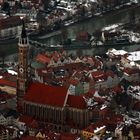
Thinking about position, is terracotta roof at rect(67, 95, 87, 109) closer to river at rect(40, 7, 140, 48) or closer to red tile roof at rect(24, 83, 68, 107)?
red tile roof at rect(24, 83, 68, 107)

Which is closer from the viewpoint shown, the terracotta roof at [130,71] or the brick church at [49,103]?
the brick church at [49,103]

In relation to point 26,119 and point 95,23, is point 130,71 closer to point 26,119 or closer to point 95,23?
point 26,119

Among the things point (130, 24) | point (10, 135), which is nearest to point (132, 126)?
point (10, 135)

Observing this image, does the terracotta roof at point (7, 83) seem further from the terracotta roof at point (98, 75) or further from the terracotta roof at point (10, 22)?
the terracotta roof at point (10, 22)

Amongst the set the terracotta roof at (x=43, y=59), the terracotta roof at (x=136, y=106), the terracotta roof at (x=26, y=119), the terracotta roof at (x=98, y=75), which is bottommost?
the terracotta roof at (x=26, y=119)

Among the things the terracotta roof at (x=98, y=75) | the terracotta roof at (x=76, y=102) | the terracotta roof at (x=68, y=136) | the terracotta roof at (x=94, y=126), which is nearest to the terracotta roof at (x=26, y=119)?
the terracotta roof at (x=76, y=102)

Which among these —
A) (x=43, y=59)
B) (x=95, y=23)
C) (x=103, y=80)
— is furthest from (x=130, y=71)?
(x=95, y=23)

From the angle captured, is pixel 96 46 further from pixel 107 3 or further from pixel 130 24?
pixel 107 3

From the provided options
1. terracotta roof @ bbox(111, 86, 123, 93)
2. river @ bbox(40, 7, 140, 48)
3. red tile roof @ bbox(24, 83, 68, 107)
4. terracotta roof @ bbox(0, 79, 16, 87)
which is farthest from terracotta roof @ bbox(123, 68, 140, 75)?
river @ bbox(40, 7, 140, 48)
